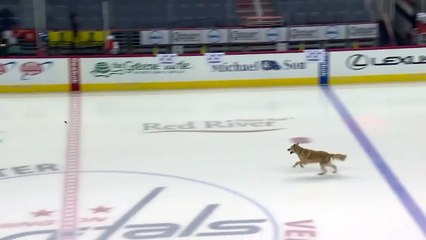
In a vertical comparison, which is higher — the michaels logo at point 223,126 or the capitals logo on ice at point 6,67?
the capitals logo on ice at point 6,67

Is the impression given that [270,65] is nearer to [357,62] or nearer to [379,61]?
[357,62]

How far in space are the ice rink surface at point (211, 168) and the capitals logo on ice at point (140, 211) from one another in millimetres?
12

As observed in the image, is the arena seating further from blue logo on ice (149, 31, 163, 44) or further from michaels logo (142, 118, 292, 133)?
michaels logo (142, 118, 292, 133)

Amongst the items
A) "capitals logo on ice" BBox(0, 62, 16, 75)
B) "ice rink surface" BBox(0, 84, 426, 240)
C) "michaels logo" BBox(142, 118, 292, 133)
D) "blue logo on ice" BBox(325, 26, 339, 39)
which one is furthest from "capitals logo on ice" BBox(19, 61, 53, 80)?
"blue logo on ice" BBox(325, 26, 339, 39)

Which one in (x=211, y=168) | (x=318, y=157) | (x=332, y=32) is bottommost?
(x=211, y=168)

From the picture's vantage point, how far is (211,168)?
533 cm

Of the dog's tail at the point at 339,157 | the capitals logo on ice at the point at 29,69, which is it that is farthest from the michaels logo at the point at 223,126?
the capitals logo on ice at the point at 29,69

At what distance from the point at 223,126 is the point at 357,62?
9.86 ft

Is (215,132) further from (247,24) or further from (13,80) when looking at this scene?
(247,24)

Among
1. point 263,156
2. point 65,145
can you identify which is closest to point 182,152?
point 263,156

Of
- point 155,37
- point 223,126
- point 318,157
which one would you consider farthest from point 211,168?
point 155,37

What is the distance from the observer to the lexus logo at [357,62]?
8.98m

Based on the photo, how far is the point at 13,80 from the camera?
8.73 meters

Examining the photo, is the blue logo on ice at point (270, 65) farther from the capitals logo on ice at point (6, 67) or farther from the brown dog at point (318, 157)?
the brown dog at point (318, 157)
